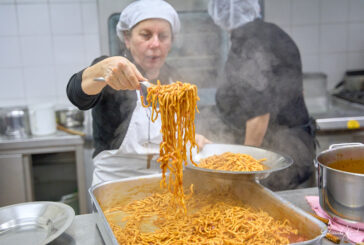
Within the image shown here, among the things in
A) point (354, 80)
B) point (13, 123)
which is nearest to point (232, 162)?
point (13, 123)

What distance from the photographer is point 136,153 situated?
204cm

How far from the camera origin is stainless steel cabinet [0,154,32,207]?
3.11 m

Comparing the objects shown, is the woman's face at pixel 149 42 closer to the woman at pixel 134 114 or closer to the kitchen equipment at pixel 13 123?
Answer: the woman at pixel 134 114

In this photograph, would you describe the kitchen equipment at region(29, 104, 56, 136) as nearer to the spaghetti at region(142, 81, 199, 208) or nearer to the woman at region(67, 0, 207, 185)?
the woman at region(67, 0, 207, 185)

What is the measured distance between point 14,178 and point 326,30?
3.57 m

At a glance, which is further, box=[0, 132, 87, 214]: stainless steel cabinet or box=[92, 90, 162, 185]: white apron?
box=[0, 132, 87, 214]: stainless steel cabinet

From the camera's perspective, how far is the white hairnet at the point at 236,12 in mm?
2525

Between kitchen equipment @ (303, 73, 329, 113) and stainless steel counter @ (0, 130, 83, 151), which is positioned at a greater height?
kitchen equipment @ (303, 73, 329, 113)

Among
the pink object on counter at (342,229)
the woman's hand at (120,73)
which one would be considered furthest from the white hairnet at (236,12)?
the pink object on counter at (342,229)

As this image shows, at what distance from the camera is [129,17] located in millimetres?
2119

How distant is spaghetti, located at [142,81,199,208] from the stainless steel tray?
127mm

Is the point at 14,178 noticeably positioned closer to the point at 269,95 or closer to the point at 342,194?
the point at 269,95

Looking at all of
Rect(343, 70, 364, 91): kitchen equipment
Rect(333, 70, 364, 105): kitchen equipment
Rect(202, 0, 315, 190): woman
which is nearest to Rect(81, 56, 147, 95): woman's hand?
Rect(202, 0, 315, 190): woman

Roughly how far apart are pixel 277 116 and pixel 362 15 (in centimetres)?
230
